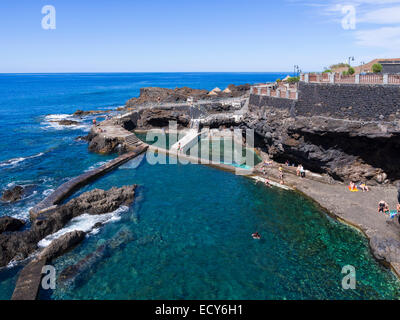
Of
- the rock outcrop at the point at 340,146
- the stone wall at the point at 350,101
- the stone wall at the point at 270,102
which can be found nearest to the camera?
the stone wall at the point at 350,101

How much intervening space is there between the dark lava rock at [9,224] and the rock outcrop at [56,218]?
2.90 feet

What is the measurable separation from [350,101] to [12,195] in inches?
1057

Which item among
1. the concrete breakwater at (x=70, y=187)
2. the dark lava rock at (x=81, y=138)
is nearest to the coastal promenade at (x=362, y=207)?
the concrete breakwater at (x=70, y=187)

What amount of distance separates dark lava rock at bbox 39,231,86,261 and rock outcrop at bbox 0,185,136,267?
1417mm

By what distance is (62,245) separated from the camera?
614 inches

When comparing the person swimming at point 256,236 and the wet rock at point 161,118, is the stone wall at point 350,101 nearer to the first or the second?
the person swimming at point 256,236

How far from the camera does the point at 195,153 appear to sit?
3316 centimetres

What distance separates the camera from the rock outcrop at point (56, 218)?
50.6 feet

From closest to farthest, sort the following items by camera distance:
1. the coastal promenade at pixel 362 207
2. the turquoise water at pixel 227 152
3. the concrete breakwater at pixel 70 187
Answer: the coastal promenade at pixel 362 207, the concrete breakwater at pixel 70 187, the turquoise water at pixel 227 152

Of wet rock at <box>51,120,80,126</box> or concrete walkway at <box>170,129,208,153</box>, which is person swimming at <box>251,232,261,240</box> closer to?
concrete walkway at <box>170,129,208,153</box>

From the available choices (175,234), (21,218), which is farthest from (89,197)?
(175,234)

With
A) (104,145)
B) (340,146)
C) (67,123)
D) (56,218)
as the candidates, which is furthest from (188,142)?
(67,123)

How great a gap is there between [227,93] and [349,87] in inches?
1685

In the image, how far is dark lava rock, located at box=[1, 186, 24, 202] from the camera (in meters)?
21.6
